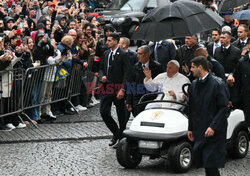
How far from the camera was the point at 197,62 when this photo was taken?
788cm

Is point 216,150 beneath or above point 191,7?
beneath

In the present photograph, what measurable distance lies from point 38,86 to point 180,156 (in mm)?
5343

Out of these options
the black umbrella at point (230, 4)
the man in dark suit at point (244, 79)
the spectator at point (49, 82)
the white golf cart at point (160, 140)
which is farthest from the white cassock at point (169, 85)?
the black umbrella at point (230, 4)

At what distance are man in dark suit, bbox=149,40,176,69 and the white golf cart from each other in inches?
96.3

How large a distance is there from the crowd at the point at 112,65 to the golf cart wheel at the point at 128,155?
0.92 meters

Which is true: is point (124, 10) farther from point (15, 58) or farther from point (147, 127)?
point (147, 127)

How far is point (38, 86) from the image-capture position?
44.3ft

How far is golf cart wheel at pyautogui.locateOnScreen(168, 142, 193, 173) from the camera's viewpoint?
8955mm

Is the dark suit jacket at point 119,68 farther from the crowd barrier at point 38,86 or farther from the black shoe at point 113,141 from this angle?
the crowd barrier at point 38,86

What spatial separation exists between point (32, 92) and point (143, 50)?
3.59 metres

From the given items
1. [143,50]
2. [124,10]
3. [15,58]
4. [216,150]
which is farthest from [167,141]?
[124,10]

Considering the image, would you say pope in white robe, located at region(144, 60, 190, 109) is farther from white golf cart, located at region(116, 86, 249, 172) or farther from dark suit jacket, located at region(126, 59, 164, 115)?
dark suit jacket, located at region(126, 59, 164, 115)

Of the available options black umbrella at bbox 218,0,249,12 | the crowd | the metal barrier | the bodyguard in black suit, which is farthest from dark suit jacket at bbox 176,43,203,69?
the metal barrier

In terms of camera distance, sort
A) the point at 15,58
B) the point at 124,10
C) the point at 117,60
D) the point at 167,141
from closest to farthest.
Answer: the point at 167,141 → the point at 117,60 → the point at 15,58 → the point at 124,10
